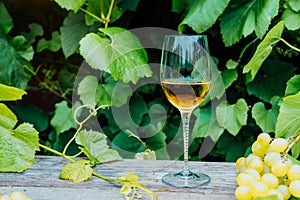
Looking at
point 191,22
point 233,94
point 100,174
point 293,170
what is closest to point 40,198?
point 100,174

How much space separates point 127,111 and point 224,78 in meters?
0.29

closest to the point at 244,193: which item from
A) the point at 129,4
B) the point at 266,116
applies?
the point at 266,116

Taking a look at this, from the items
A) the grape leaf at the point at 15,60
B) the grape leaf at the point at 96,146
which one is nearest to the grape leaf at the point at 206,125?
the grape leaf at the point at 96,146

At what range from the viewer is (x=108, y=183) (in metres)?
0.78

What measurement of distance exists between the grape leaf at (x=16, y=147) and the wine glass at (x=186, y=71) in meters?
0.24

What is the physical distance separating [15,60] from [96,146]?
0.56 m

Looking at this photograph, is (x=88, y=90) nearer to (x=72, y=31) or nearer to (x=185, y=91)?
(x=72, y=31)

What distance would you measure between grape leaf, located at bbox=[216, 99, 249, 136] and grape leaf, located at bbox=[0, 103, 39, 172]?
551 mm

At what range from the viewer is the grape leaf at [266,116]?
3.54 feet

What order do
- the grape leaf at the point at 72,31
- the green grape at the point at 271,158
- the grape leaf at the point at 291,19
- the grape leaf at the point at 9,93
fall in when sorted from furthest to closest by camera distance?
1. the grape leaf at the point at 72,31
2. the grape leaf at the point at 291,19
3. the green grape at the point at 271,158
4. the grape leaf at the point at 9,93

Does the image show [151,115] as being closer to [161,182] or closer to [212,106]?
[212,106]

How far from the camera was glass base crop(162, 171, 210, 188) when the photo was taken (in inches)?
29.9

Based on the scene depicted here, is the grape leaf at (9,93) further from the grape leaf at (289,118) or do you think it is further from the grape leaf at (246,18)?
the grape leaf at (246,18)

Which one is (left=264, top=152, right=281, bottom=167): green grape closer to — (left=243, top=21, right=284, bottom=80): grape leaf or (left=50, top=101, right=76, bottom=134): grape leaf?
(left=243, top=21, right=284, bottom=80): grape leaf
